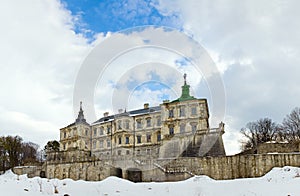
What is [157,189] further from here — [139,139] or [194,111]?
[139,139]

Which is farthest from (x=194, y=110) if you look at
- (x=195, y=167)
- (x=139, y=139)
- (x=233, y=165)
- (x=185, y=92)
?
(x=233, y=165)

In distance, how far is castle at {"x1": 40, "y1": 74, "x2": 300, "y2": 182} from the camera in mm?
30000

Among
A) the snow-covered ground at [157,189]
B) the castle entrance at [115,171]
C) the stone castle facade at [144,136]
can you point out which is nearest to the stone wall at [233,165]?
the stone castle facade at [144,136]

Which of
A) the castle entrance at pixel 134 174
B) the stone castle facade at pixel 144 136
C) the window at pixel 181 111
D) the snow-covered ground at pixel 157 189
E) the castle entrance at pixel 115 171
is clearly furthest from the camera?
the window at pixel 181 111

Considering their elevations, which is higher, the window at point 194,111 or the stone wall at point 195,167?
the window at point 194,111

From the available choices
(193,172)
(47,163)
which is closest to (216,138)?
(193,172)

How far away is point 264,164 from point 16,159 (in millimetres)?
52596

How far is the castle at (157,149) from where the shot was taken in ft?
98.4

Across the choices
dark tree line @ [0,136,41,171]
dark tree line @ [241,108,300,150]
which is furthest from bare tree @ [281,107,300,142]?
dark tree line @ [0,136,41,171]

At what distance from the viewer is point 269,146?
103 feet

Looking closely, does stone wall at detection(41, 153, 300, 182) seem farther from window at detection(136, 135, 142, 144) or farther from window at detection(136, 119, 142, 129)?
window at detection(136, 119, 142, 129)

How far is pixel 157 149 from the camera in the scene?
4981 cm

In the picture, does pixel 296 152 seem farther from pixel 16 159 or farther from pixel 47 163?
pixel 16 159

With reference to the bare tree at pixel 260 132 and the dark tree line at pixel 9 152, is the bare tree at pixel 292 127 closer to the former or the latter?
the bare tree at pixel 260 132
